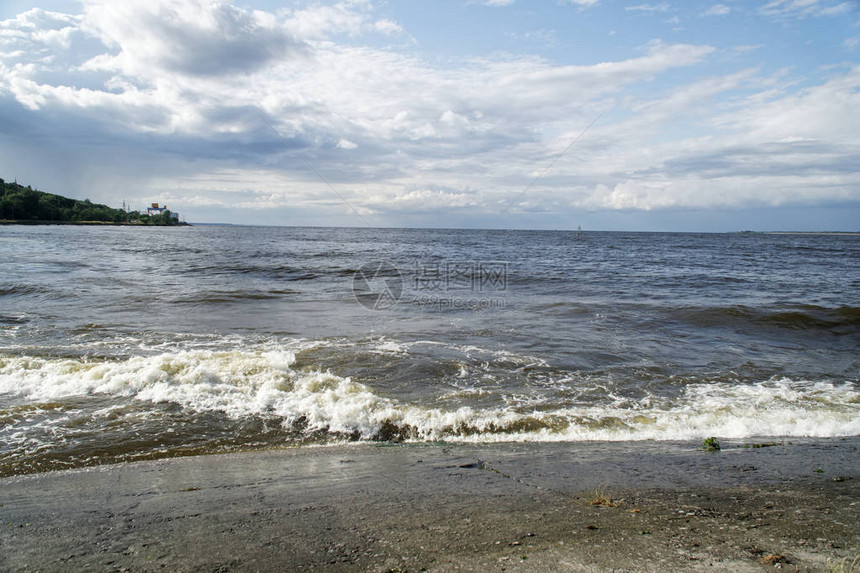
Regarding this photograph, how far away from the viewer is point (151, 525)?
3375mm

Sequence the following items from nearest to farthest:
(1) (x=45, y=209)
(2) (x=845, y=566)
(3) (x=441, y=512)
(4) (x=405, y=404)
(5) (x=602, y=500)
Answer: (2) (x=845, y=566) → (3) (x=441, y=512) → (5) (x=602, y=500) → (4) (x=405, y=404) → (1) (x=45, y=209)

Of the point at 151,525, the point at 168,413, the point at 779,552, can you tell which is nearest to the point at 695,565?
the point at 779,552

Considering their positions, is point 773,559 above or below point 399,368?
above

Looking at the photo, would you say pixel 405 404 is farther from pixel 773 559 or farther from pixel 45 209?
pixel 45 209

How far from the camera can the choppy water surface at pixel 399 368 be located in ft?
19.8

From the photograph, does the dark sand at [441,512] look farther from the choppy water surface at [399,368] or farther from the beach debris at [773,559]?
the choppy water surface at [399,368]

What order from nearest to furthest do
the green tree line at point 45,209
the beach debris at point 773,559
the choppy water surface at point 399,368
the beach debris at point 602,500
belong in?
the beach debris at point 773,559
the beach debris at point 602,500
the choppy water surface at point 399,368
the green tree line at point 45,209

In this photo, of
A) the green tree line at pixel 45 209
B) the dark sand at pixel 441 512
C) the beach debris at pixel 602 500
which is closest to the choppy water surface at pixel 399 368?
the dark sand at pixel 441 512

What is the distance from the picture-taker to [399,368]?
8.77 m

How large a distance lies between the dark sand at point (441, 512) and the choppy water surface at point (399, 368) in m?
0.92

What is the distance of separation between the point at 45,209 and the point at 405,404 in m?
155

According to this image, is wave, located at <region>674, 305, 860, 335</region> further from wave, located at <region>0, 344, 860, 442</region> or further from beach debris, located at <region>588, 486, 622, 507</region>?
beach debris, located at <region>588, 486, 622, 507</region>

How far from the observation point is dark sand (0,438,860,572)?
115 inches

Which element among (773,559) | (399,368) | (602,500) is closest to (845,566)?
(773,559)
